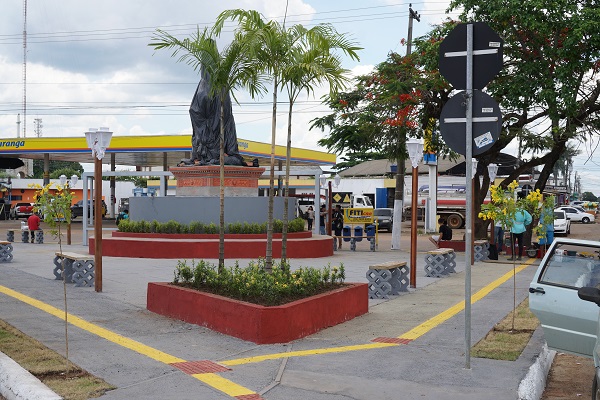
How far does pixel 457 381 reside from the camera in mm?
7289

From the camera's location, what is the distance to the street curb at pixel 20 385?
6.21m

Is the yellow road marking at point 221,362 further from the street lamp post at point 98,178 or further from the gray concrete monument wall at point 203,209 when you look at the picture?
the gray concrete monument wall at point 203,209

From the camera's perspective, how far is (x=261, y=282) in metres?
9.40

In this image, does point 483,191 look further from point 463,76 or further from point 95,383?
point 95,383

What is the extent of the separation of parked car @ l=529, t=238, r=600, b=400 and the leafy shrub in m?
2.99

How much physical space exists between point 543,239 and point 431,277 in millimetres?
6843

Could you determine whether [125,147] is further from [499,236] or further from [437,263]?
[437,263]

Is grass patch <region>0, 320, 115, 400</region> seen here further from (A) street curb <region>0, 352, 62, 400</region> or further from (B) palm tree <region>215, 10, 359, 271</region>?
(B) palm tree <region>215, 10, 359, 271</region>

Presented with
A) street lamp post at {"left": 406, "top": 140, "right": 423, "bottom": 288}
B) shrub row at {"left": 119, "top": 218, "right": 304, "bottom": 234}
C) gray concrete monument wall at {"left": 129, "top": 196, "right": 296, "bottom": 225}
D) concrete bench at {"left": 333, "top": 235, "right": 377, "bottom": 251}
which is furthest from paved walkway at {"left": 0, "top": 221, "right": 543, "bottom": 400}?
concrete bench at {"left": 333, "top": 235, "right": 377, "bottom": 251}

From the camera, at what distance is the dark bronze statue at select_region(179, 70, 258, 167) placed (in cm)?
2300

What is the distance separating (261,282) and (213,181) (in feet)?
43.4

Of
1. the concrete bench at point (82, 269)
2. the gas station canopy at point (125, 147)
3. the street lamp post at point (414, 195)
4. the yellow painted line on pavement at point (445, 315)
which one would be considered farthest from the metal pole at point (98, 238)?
the gas station canopy at point (125, 147)

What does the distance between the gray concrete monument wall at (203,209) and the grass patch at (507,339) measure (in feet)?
37.9

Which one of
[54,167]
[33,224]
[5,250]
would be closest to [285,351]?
[5,250]
